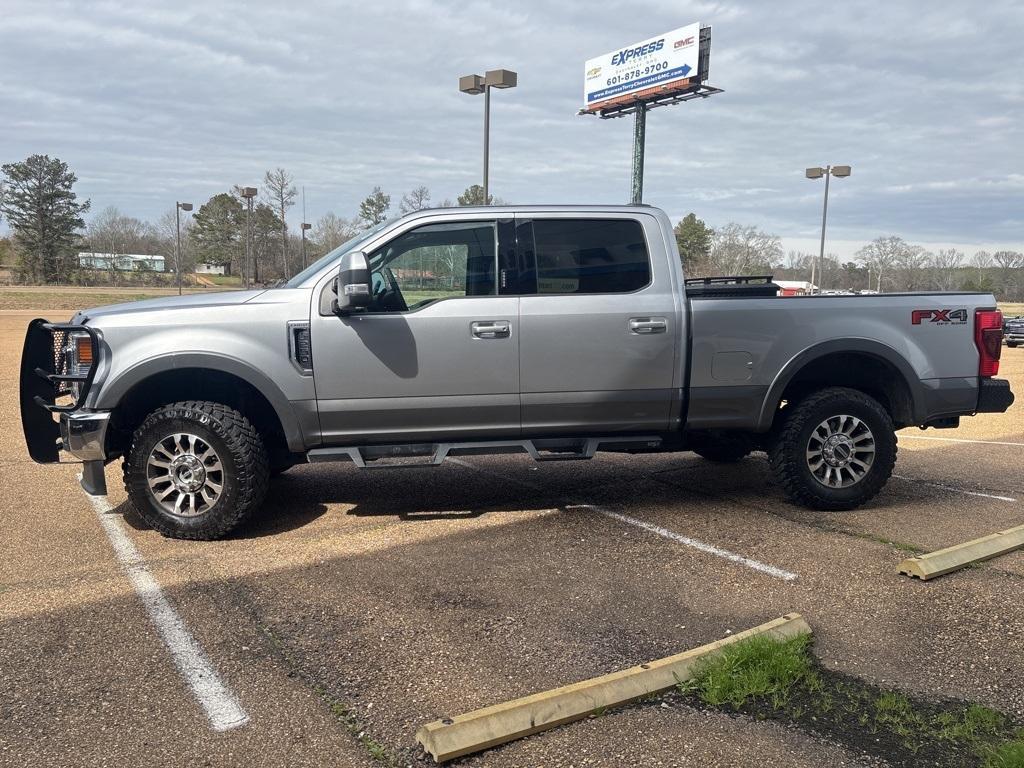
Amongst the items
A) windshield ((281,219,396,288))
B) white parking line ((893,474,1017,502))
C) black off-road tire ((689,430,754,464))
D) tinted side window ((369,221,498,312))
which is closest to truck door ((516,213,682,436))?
tinted side window ((369,221,498,312))

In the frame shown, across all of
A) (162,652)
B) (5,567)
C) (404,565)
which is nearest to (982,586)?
(404,565)

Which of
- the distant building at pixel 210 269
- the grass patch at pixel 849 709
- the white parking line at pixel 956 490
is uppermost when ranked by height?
the distant building at pixel 210 269

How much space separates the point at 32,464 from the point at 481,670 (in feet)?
18.4

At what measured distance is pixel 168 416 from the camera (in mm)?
4758

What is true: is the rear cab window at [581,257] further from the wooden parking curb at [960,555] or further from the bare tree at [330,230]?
the bare tree at [330,230]

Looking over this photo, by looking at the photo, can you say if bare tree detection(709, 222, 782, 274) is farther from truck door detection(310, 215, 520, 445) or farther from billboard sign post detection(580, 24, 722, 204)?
truck door detection(310, 215, 520, 445)

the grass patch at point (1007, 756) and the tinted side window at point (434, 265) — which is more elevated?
the tinted side window at point (434, 265)

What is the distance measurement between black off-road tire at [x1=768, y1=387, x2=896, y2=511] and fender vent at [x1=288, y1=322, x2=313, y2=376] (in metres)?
3.23

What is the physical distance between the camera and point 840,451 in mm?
5473

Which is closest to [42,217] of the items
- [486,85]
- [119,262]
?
[119,262]

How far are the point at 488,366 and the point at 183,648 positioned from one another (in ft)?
7.82

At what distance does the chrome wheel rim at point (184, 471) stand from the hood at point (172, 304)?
792 millimetres

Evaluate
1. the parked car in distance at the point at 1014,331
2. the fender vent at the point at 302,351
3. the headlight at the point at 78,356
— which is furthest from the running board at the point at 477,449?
the parked car in distance at the point at 1014,331

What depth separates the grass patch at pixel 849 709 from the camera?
2643 millimetres
